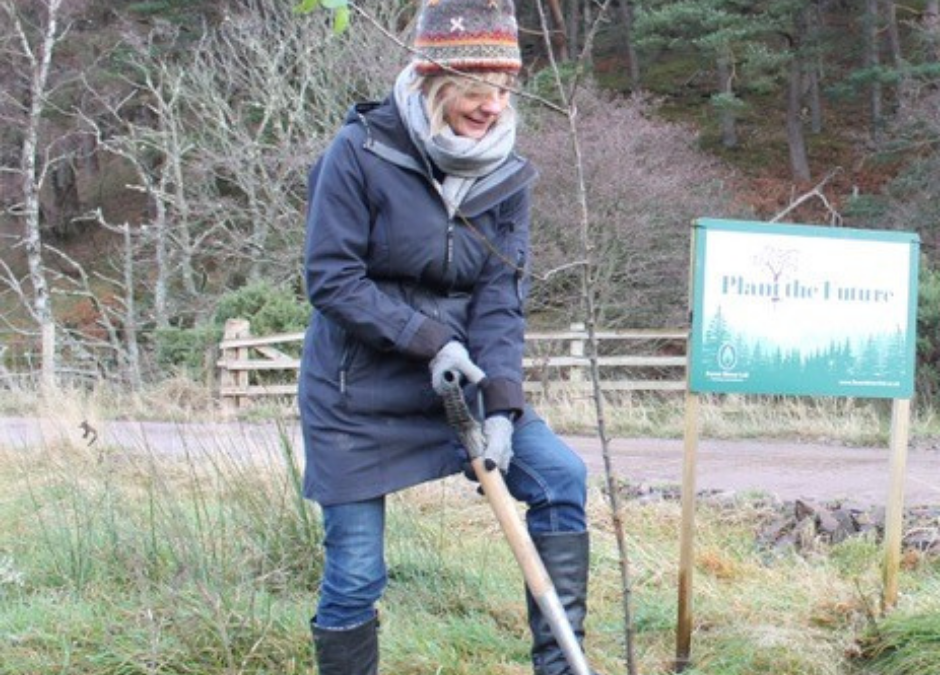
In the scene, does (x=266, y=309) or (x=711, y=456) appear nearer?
(x=711, y=456)

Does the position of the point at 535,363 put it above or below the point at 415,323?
below

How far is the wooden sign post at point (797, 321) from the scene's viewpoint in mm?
4020

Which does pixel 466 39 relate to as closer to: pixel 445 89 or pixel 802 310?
pixel 445 89

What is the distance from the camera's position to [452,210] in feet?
10.8

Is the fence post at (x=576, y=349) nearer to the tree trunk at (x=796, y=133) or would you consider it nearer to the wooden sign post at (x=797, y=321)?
the wooden sign post at (x=797, y=321)

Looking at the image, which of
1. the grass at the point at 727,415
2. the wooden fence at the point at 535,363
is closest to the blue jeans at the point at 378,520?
the grass at the point at 727,415

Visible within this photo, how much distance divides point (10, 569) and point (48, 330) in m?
10.5

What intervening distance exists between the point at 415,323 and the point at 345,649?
33.3 inches

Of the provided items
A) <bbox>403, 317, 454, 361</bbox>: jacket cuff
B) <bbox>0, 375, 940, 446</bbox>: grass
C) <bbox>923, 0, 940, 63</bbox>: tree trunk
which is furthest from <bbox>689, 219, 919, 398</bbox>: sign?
<bbox>923, 0, 940, 63</bbox>: tree trunk

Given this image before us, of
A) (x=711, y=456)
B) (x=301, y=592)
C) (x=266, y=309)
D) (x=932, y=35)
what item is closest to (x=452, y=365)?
(x=301, y=592)

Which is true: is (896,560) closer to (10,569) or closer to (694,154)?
(10,569)

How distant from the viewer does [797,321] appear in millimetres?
4141

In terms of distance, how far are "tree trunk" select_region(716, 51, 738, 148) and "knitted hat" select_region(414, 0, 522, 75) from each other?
104 feet

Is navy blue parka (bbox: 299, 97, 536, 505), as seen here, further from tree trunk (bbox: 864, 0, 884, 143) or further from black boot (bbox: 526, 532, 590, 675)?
tree trunk (bbox: 864, 0, 884, 143)
